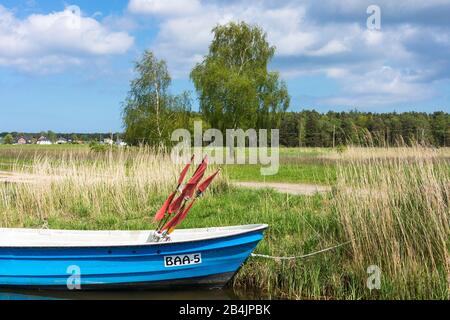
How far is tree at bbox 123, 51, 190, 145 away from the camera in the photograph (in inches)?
1283

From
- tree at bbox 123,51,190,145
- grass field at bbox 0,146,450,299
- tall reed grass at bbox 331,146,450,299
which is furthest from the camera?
tree at bbox 123,51,190,145

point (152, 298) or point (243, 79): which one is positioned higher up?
point (243, 79)

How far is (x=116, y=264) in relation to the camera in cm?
778

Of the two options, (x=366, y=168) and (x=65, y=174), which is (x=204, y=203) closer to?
(x=65, y=174)

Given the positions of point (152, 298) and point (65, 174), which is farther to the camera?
point (65, 174)

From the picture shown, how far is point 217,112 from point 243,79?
307 cm

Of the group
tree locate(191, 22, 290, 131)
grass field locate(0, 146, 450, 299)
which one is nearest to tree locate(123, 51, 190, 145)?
tree locate(191, 22, 290, 131)

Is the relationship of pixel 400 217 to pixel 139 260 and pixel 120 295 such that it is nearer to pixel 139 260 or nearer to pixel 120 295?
pixel 139 260

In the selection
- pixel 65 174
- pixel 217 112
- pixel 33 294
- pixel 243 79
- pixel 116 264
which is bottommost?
pixel 33 294

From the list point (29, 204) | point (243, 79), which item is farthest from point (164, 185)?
point (243, 79)

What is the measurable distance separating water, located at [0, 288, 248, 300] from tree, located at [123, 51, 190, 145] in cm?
2455
